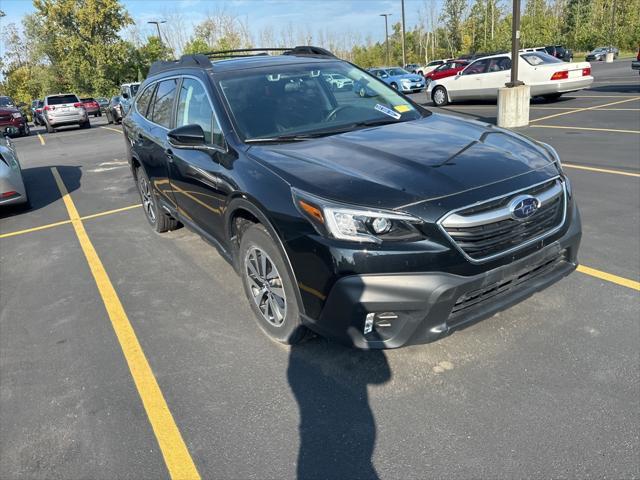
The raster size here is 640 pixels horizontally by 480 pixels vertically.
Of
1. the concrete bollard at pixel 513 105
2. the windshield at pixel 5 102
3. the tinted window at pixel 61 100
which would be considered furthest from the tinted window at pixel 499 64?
the windshield at pixel 5 102

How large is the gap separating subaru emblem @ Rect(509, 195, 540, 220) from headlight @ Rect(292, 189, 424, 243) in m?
0.56

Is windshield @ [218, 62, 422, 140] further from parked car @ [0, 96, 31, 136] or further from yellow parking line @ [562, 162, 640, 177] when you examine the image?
parked car @ [0, 96, 31, 136]

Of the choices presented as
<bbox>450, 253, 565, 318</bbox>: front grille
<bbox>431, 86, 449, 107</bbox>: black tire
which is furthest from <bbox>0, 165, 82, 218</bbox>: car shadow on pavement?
<bbox>431, 86, 449, 107</bbox>: black tire

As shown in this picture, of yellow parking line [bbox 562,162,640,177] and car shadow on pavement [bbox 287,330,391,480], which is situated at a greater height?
car shadow on pavement [bbox 287,330,391,480]

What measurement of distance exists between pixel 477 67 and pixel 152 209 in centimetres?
1408

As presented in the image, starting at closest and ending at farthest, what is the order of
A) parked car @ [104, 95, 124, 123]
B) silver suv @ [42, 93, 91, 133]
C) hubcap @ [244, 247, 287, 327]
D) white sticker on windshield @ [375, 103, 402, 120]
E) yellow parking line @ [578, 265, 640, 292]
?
1. hubcap @ [244, 247, 287, 327]
2. yellow parking line @ [578, 265, 640, 292]
3. white sticker on windshield @ [375, 103, 402, 120]
4. silver suv @ [42, 93, 91, 133]
5. parked car @ [104, 95, 124, 123]

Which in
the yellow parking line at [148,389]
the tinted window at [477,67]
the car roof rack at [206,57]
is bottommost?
the yellow parking line at [148,389]

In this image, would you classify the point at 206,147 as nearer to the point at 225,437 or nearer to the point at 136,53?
the point at 225,437

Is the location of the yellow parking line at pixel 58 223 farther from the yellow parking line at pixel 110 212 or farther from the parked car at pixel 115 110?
the parked car at pixel 115 110

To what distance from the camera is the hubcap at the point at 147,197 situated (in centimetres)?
581

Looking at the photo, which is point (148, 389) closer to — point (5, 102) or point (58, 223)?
point (58, 223)

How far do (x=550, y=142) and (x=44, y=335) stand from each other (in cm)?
897

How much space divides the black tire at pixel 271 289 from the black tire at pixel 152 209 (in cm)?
250

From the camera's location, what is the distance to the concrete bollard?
11234 millimetres
